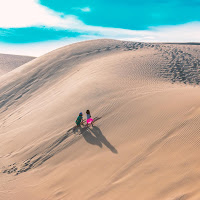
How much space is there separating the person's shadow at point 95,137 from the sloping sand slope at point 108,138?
→ 0.14 feet

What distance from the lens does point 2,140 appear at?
10.2 m

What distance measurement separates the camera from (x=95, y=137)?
8539 millimetres

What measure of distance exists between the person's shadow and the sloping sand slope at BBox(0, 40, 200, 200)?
43 millimetres

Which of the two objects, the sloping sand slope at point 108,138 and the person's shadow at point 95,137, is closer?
the sloping sand slope at point 108,138

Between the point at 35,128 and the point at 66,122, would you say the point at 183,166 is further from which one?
the point at 35,128

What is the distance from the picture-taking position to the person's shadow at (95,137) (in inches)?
312

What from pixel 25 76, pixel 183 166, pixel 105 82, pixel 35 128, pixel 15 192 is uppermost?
pixel 25 76

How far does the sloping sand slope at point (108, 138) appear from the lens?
19.7ft

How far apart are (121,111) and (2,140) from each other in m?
6.32

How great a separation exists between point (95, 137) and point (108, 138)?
621mm

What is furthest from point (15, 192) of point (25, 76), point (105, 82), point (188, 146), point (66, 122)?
point (25, 76)

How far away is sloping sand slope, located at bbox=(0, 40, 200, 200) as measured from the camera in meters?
6.02

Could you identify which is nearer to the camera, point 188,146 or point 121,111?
point 188,146

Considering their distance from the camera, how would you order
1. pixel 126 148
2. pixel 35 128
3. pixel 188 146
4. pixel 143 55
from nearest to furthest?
pixel 188 146 < pixel 126 148 < pixel 35 128 < pixel 143 55
